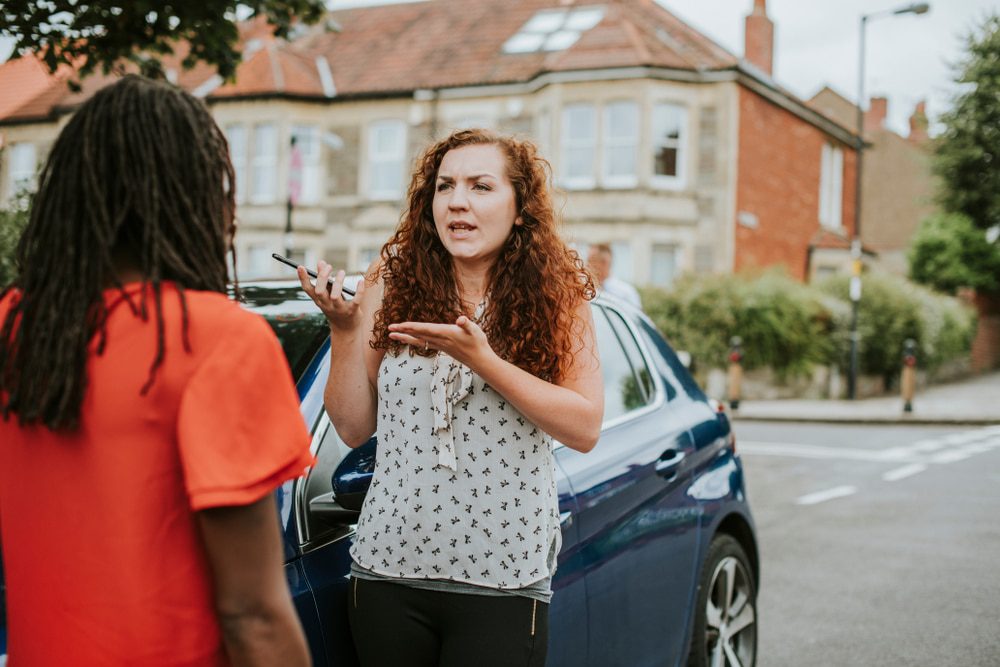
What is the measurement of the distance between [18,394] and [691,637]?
2784 mm

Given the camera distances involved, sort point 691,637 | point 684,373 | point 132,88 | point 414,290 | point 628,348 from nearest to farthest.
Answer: point 132,88, point 414,290, point 691,637, point 628,348, point 684,373

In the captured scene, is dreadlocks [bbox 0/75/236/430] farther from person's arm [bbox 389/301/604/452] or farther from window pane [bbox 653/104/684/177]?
window pane [bbox 653/104/684/177]

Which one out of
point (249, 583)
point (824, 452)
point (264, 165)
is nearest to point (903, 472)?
point (824, 452)

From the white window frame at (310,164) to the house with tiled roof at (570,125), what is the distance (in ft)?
0.15

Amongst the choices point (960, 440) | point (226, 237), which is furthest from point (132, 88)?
point (960, 440)

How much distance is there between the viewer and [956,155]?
31641 mm

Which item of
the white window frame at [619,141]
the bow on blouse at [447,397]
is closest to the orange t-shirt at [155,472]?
the bow on blouse at [447,397]

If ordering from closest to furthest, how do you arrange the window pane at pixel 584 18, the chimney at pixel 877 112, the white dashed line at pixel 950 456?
the white dashed line at pixel 950 456
the window pane at pixel 584 18
the chimney at pixel 877 112

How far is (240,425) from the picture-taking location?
55.2 inches

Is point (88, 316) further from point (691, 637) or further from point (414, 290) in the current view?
point (691, 637)

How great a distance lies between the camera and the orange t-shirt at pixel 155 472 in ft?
4.57

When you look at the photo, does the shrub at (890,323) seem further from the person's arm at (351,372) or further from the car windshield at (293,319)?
the person's arm at (351,372)

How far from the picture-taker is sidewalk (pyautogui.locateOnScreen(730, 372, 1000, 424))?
683 inches

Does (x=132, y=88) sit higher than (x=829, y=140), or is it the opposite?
(x=829, y=140)
